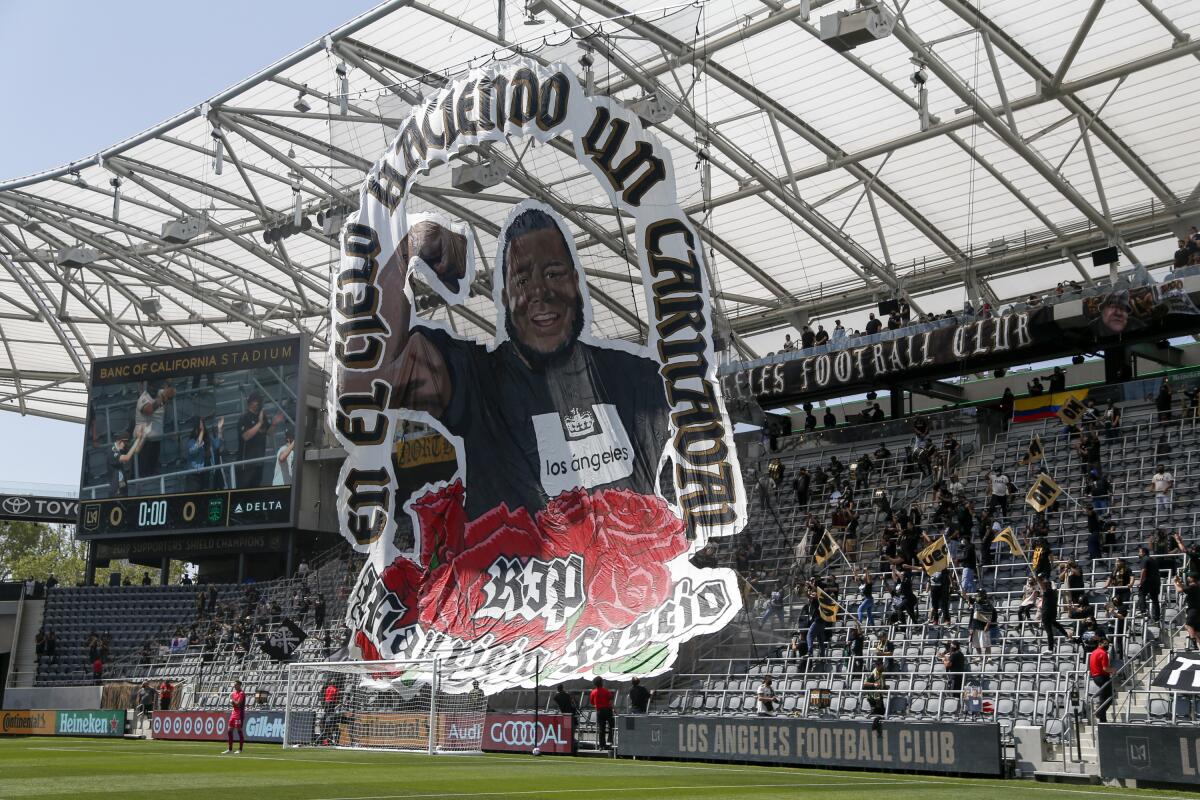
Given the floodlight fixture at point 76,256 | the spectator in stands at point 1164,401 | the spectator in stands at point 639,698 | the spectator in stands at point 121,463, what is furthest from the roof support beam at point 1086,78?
the spectator in stands at point 121,463

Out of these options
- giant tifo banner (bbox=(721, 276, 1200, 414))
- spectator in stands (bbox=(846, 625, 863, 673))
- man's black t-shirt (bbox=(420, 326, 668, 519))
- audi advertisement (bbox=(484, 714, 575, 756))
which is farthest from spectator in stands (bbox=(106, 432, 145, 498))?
spectator in stands (bbox=(846, 625, 863, 673))

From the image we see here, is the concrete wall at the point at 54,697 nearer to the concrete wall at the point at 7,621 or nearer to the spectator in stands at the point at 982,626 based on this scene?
the concrete wall at the point at 7,621

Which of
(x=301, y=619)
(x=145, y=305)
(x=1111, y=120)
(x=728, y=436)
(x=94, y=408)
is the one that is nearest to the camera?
(x=728, y=436)

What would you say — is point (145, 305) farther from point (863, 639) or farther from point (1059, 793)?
point (1059, 793)

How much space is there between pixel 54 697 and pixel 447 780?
28.4 meters

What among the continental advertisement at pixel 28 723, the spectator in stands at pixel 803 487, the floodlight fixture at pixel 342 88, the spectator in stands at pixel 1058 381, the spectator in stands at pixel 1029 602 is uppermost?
the floodlight fixture at pixel 342 88

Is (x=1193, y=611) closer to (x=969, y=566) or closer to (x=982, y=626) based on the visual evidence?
(x=982, y=626)

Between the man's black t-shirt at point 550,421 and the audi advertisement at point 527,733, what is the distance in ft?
18.1

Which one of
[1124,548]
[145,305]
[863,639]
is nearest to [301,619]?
[145,305]

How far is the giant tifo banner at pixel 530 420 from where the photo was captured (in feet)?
83.7

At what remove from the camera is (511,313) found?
29.4m

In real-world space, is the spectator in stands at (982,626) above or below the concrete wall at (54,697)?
above

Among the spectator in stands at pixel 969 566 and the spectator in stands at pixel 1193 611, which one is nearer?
the spectator in stands at pixel 1193 611

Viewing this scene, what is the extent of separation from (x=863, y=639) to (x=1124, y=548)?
5175 millimetres
